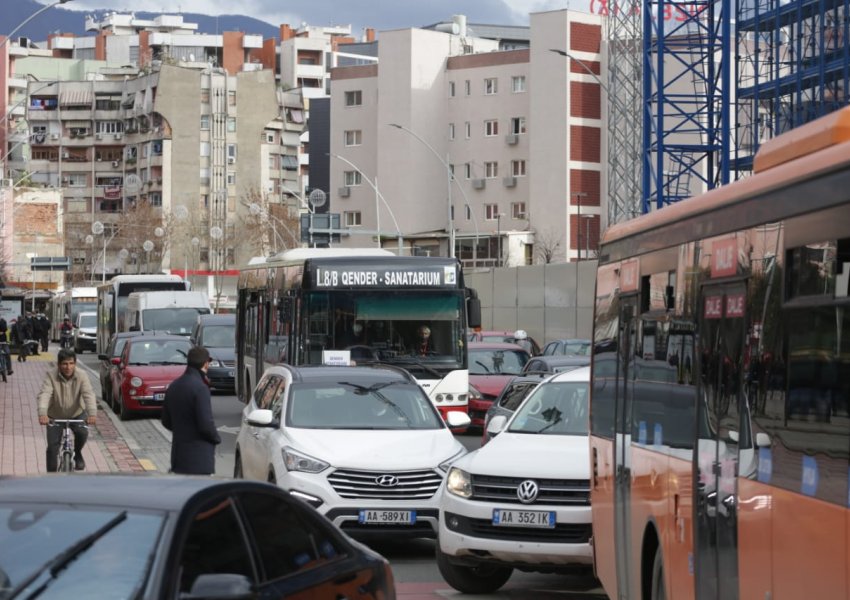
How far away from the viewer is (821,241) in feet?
20.3

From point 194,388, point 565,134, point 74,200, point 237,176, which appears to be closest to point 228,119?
point 237,176

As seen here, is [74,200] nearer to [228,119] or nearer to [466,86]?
[228,119]

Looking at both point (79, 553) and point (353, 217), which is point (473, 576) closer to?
point (79, 553)

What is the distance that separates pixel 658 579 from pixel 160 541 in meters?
3.87

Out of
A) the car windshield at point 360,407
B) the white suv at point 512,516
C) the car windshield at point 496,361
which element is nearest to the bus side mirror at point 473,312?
the car windshield at point 496,361

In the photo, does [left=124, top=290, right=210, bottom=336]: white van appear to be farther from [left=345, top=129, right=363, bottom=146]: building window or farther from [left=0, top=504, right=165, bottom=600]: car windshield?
[left=345, top=129, right=363, bottom=146]: building window

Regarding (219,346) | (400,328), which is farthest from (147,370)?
(400,328)

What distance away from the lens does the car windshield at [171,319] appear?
5331cm

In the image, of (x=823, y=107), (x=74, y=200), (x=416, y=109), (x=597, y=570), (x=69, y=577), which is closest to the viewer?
(x=69, y=577)

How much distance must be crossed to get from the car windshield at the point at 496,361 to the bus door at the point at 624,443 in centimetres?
2165

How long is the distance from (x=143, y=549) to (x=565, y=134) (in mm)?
93838

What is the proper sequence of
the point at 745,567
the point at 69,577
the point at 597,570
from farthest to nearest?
the point at 597,570 < the point at 745,567 < the point at 69,577

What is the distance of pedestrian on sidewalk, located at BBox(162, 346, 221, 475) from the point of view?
48.3ft

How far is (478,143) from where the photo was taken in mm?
107688
